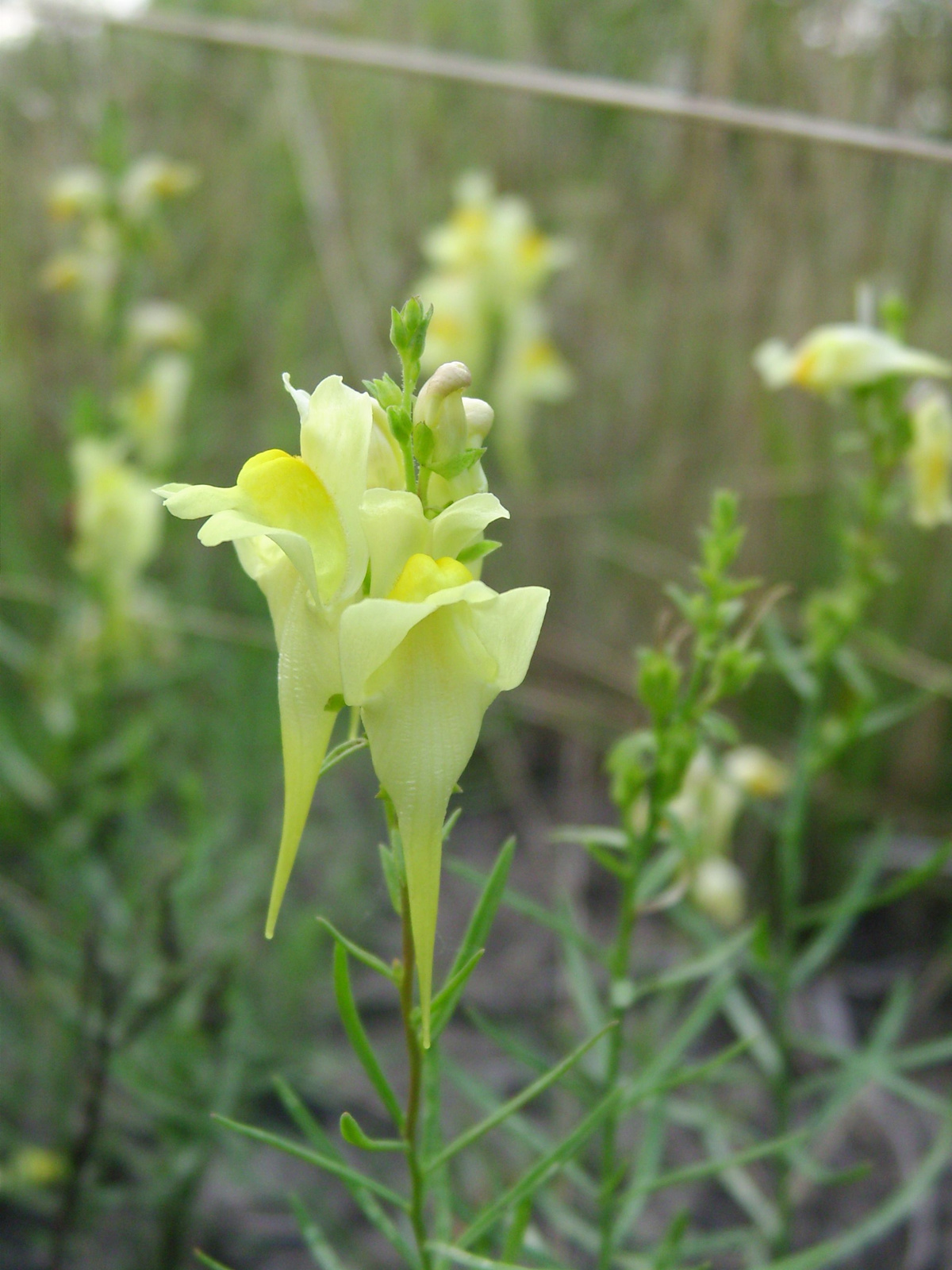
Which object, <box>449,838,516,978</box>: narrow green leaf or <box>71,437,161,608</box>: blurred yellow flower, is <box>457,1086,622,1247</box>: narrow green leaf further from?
<box>71,437,161,608</box>: blurred yellow flower

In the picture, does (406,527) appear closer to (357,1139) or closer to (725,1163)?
(357,1139)

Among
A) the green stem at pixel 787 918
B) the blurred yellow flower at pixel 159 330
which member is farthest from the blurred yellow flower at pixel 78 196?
the green stem at pixel 787 918

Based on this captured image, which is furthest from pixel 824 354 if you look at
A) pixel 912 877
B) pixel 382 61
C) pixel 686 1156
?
pixel 686 1156

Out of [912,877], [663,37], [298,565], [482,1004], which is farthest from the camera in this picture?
[663,37]

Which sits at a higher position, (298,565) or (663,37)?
(663,37)

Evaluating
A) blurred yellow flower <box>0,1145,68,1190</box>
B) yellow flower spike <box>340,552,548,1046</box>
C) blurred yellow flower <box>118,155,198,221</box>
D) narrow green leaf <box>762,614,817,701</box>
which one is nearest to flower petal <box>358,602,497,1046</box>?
yellow flower spike <box>340,552,548,1046</box>

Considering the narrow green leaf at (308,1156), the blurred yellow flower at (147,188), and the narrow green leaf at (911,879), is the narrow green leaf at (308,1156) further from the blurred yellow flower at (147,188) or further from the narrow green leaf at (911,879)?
the blurred yellow flower at (147,188)

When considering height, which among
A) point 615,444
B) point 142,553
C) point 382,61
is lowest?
point 142,553

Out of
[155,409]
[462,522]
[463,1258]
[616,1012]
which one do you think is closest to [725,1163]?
[616,1012]

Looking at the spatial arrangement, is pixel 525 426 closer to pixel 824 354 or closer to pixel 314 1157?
pixel 824 354
